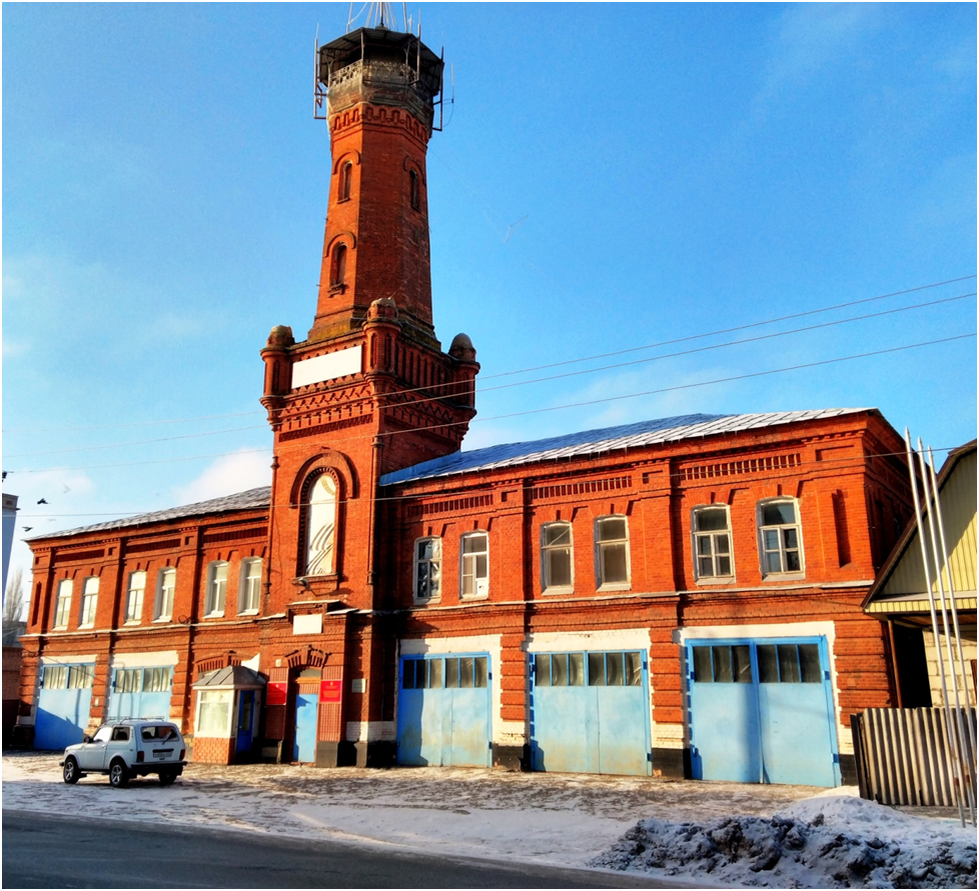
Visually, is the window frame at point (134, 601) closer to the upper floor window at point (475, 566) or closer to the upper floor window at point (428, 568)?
the upper floor window at point (428, 568)

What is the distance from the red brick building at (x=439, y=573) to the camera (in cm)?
2034

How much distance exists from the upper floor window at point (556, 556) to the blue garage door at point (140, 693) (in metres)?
15.9

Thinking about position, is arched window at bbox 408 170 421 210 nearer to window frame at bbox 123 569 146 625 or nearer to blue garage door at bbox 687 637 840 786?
window frame at bbox 123 569 146 625

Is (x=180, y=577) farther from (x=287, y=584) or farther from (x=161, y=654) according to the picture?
(x=287, y=584)

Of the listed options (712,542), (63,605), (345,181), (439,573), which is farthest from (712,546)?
(63,605)

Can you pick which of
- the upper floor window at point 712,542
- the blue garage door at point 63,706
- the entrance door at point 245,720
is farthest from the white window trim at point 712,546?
the blue garage door at point 63,706

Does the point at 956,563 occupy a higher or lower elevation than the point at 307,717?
higher

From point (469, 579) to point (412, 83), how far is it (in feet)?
64.8

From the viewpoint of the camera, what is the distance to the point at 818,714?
1928cm

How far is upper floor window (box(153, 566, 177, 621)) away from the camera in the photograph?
32781 millimetres

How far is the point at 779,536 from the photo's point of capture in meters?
21.1

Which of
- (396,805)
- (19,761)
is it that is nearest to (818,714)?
(396,805)

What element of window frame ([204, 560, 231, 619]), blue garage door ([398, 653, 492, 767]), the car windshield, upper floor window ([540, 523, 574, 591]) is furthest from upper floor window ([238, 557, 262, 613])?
upper floor window ([540, 523, 574, 591])

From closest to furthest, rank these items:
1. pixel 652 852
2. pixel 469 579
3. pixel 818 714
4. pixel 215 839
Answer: pixel 652 852 → pixel 215 839 → pixel 818 714 → pixel 469 579
